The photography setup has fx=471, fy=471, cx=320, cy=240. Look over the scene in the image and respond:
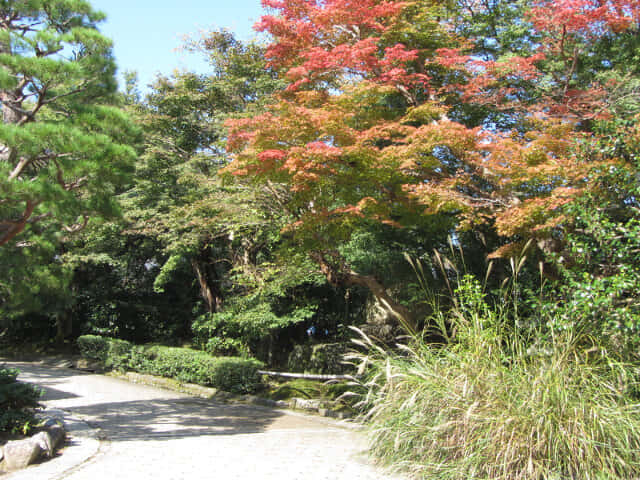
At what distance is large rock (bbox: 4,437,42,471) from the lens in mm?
4242

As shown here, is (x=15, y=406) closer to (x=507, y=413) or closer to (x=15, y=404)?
(x=15, y=404)

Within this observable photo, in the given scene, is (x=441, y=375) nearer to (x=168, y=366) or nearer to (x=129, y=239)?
(x=168, y=366)

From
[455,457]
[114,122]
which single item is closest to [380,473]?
[455,457]

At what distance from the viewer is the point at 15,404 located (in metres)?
5.12

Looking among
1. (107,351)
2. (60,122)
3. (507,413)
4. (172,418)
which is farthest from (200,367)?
(507,413)

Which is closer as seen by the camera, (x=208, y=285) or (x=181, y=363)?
(x=181, y=363)

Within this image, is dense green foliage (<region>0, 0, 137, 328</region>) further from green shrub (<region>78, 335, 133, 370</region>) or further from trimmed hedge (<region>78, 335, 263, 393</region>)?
green shrub (<region>78, 335, 133, 370</region>)

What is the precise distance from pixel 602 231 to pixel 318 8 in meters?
6.36

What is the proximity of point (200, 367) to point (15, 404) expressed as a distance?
18.8ft

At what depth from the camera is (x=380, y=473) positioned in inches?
160

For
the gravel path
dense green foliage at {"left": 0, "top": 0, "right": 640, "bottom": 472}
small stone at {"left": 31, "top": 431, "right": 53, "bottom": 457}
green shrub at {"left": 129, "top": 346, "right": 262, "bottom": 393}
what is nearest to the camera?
dense green foliage at {"left": 0, "top": 0, "right": 640, "bottom": 472}

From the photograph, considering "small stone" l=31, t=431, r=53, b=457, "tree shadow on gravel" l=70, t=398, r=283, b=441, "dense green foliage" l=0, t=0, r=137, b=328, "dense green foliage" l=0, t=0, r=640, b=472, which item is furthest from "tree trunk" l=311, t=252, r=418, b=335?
"small stone" l=31, t=431, r=53, b=457

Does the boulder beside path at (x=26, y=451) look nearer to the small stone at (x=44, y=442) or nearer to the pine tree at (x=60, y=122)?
the small stone at (x=44, y=442)

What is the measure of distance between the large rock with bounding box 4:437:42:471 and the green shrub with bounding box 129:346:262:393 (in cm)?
568
